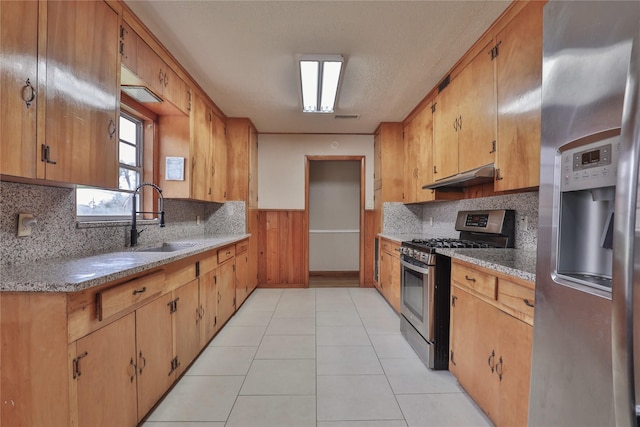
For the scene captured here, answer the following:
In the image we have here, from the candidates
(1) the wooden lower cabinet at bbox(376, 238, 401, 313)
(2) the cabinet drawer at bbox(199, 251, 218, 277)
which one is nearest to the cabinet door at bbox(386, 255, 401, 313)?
(1) the wooden lower cabinet at bbox(376, 238, 401, 313)

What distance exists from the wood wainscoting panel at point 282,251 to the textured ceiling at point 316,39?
2.00 m

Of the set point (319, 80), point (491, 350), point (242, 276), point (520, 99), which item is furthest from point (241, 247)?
point (520, 99)

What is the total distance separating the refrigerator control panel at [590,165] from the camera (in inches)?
29.6

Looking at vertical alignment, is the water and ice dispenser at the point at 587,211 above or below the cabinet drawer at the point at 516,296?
above

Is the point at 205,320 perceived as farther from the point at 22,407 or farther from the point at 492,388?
the point at 492,388

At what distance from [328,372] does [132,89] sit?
2656mm

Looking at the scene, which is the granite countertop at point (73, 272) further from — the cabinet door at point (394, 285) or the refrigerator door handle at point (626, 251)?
the cabinet door at point (394, 285)

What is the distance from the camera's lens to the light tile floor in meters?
1.64

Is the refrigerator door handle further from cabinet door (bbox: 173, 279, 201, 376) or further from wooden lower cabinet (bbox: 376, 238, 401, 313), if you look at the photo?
wooden lower cabinet (bbox: 376, 238, 401, 313)

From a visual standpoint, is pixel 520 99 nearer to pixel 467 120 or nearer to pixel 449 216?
pixel 467 120

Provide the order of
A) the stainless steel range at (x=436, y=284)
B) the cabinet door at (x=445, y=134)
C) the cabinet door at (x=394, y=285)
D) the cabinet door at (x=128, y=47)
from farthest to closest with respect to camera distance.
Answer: the cabinet door at (x=394, y=285)
the cabinet door at (x=445, y=134)
the stainless steel range at (x=436, y=284)
the cabinet door at (x=128, y=47)

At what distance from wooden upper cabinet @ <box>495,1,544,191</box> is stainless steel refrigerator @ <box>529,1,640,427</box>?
0.76m

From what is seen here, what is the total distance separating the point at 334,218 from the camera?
5590mm

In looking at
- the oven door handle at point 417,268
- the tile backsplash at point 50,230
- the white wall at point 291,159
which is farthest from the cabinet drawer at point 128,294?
the white wall at point 291,159
